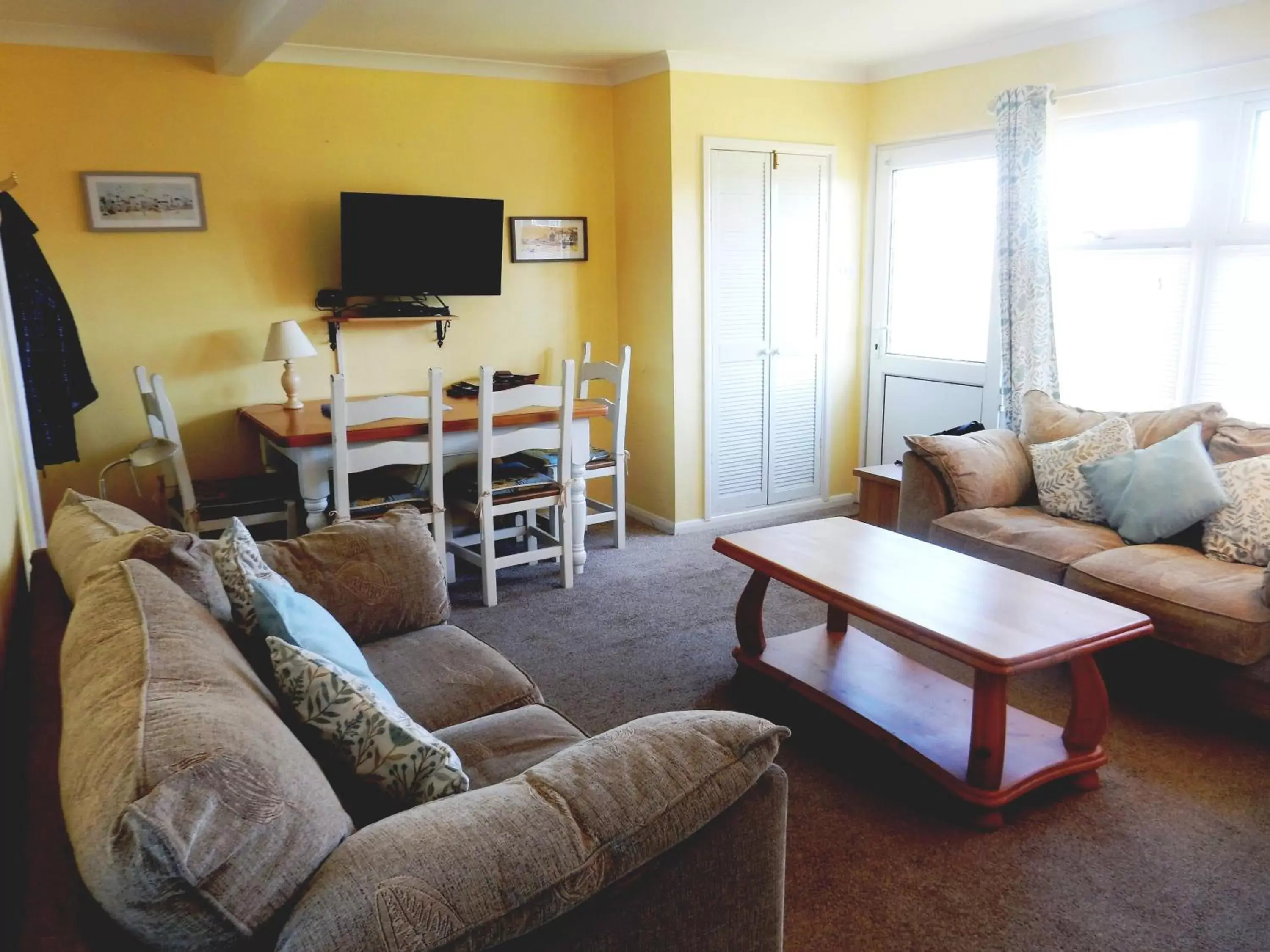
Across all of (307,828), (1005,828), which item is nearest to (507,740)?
(307,828)

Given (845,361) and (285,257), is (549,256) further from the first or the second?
(845,361)

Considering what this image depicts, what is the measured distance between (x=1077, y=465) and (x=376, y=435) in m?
2.80

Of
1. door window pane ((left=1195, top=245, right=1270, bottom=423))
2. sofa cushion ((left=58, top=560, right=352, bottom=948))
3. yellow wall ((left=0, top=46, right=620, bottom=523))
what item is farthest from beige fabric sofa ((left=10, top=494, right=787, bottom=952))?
door window pane ((left=1195, top=245, right=1270, bottom=423))

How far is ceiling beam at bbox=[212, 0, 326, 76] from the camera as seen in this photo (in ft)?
9.53

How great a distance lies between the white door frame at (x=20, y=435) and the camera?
2.82m

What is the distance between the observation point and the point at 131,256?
390 cm

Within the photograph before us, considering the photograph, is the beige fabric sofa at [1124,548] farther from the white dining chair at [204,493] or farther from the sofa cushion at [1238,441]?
the white dining chair at [204,493]

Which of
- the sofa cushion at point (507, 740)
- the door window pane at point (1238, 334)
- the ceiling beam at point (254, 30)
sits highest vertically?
the ceiling beam at point (254, 30)

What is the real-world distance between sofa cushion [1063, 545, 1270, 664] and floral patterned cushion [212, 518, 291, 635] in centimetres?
252

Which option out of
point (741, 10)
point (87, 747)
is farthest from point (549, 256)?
point (87, 747)

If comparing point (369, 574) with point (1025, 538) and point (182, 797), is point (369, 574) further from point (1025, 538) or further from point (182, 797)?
point (1025, 538)

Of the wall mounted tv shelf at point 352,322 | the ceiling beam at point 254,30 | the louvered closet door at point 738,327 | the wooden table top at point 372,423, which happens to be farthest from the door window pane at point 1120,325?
the ceiling beam at point 254,30

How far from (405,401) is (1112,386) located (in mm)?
3143

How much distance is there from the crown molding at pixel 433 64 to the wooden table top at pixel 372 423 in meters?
1.56
